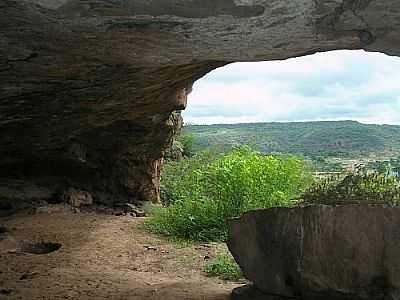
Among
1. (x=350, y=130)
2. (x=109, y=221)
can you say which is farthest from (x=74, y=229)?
(x=350, y=130)

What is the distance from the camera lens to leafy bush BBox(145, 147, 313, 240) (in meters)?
8.16

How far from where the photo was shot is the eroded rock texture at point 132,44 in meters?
2.94

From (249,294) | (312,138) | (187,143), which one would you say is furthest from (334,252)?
(187,143)

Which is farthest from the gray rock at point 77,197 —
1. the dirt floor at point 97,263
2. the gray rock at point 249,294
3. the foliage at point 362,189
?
the gray rock at point 249,294

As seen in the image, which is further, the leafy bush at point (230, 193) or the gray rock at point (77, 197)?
the gray rock at point (77, 197)

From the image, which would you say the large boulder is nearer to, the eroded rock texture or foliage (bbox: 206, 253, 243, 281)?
the eroded rock texture

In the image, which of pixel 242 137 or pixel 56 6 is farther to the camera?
pixel 242 137

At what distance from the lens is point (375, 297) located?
3.55 meters

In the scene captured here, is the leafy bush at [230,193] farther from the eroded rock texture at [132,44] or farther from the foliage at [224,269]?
the foliage at [224,269]

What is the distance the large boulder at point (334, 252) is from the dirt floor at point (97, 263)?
2.95ft

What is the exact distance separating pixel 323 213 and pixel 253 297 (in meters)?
1.14

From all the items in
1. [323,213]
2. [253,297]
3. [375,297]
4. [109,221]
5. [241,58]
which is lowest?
[109,221]

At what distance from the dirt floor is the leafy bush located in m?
0.52

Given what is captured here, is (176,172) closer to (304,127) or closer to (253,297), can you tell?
(304,127)
